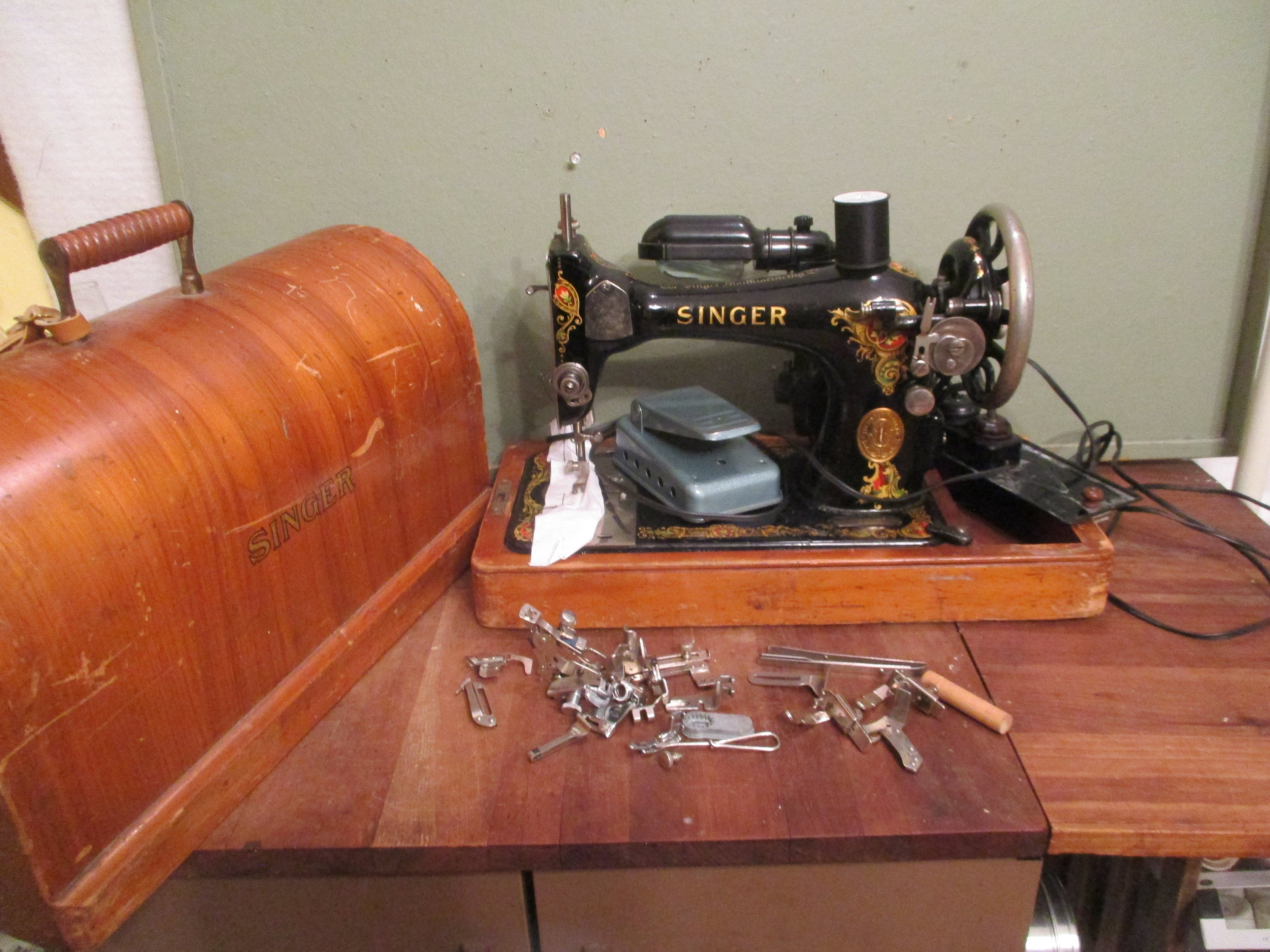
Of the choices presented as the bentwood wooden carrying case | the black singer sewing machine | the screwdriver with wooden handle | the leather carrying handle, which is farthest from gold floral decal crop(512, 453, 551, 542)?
the leather carrying handle

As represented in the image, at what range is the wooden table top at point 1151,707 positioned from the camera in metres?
0.68

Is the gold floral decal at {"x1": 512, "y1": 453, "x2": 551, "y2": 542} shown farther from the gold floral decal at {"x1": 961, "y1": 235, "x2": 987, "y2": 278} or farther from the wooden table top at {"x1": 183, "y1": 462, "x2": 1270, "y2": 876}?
the gold floral decal at {"x1": 961, "y1": 235, "x2": 987, "y2": 278}

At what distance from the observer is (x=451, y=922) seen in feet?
2.39

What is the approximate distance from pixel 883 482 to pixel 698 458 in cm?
19

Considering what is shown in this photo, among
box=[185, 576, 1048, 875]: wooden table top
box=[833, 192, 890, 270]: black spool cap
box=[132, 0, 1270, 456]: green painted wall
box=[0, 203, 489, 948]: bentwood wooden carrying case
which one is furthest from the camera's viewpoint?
box=[132, 0, 1270, 456]: green painted wall

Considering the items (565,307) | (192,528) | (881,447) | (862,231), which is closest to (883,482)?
(881,447)

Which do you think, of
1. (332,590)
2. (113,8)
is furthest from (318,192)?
(332,590)

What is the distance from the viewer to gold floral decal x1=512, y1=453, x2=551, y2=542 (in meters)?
0.92

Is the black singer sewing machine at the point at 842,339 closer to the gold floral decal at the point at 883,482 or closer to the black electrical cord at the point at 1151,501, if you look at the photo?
the gold floral decal at the point at 883,482

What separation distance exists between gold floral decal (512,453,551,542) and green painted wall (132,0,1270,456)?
0.18m

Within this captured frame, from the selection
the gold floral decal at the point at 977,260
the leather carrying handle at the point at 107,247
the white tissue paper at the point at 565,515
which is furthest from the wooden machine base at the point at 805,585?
the leather carrying handle at the point at 107,247

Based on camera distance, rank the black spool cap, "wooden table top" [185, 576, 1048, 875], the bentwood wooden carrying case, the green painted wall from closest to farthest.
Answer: the bentwood wooden carrying case → "wooden table top" [185, 576, 1048, 875] → the black spool cap → the green painted wall

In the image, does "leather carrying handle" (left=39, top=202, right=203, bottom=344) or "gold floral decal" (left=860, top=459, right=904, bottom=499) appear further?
"gold floral decal" (left=860, top=459, right=904, bottom=499)

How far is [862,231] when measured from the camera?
83 centimetres
